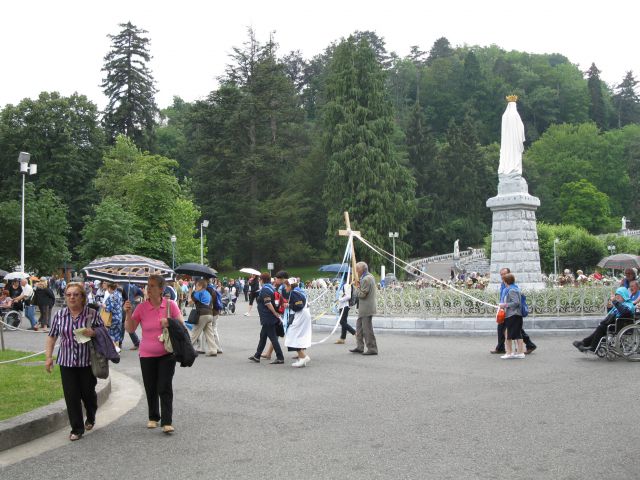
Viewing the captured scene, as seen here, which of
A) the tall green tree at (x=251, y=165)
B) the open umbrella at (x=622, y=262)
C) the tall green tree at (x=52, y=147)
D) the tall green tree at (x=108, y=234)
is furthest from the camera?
the tall green tree at (x=251, y=165)

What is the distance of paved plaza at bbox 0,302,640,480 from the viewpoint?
579 centimetres

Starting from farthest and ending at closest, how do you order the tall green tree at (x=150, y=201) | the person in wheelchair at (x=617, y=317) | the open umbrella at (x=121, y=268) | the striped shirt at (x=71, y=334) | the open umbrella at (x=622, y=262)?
1. the tall green tree at (x=150, y=201)
2. the open umbrella at (x=622, y=262)
3. the open umbrella at (x=121, y=268)
4. the person in wheelchair at (x=617, y=317)
5. the striped shirt at (x=71, y=334)

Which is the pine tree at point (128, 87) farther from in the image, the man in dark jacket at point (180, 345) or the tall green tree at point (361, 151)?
the man in dark jacket at point (180, 345)

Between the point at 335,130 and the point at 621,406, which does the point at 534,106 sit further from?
the point at 621,406

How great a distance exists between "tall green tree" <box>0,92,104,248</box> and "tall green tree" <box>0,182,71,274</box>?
10.4 meters

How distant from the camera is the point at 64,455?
646cm

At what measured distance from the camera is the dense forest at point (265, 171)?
5212 cm

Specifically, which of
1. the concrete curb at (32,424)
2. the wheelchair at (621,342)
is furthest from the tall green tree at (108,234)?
the concrete curb at (32,424)

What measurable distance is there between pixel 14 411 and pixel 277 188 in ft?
200

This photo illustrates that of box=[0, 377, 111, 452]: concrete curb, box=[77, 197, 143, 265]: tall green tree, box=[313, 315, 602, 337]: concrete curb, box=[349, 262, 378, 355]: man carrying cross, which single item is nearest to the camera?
box=[0, 377, 111, 452]: concrete curb

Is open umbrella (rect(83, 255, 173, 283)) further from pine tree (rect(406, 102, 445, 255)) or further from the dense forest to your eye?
pine tree (rect(406, 102, 445, 255))

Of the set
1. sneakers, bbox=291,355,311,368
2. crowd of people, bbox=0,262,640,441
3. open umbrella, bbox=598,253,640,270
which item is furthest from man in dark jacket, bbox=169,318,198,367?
open umbrella, bbox=598,253,640,270

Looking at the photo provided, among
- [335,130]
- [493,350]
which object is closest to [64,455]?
[493,350]

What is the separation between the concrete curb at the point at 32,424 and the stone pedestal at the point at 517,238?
47.7 feet
